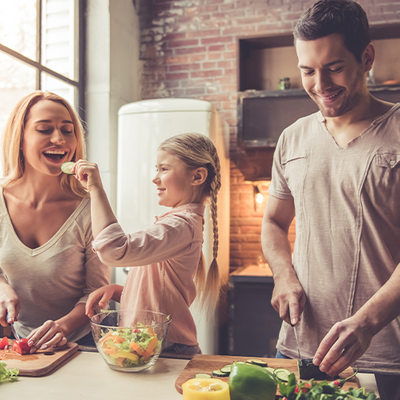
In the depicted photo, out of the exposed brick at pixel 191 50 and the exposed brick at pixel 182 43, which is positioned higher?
the exposed brick at pixel 182 43

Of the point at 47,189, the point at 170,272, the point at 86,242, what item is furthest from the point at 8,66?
the point at 170,272

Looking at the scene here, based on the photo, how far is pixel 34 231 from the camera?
1479 mm

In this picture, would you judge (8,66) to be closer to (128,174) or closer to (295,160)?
(128,174)

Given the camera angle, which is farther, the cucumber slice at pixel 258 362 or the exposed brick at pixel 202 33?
the exposed brick at pixel 202 33

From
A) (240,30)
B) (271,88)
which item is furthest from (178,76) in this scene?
(271,88)

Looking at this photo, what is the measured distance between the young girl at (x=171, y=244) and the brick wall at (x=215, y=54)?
201 cm

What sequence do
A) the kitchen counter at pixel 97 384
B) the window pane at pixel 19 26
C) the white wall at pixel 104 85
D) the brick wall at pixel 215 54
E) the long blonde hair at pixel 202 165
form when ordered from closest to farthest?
the kitchen counter at pixel 97 384, the long blonde hair at pixel 202 165, the window pane at pixel 19 26, the white wall at pixel 104 85, the brick wall at pixel 215 54

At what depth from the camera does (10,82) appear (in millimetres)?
2604

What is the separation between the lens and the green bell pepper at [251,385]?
2.75ft

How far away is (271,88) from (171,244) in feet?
8.30

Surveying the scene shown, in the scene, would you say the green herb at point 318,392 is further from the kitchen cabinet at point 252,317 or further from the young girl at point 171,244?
the kitchen cabinet at point 252,317

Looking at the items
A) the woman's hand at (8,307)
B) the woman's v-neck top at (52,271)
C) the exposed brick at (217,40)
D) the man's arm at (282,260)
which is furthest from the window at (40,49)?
the man's arm at (282,260)

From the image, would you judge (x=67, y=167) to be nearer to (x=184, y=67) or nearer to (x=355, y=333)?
(x=355, y=333)

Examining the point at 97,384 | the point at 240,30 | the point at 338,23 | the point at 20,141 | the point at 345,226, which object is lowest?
the point at 97,384
